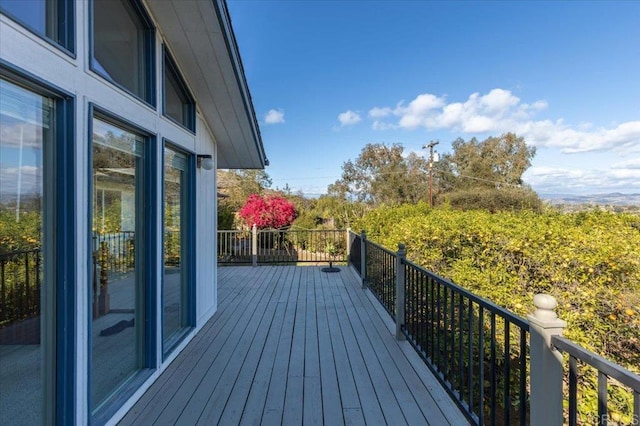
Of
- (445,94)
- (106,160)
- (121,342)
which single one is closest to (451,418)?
(121,342)

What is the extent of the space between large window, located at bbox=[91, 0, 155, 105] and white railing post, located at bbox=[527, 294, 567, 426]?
8.13ft

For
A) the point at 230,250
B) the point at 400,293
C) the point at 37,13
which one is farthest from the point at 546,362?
the point at 230,250

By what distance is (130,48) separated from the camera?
94.2 inches

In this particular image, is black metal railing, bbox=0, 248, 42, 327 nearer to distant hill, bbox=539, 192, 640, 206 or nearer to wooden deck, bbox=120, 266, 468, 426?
wooden deck, bbox=120, 266, 468, 426

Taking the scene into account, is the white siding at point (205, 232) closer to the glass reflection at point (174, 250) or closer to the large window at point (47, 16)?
the glass reflection at point (174, 250)

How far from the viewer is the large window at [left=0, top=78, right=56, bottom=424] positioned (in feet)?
4.37

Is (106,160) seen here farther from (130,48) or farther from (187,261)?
(187,261)

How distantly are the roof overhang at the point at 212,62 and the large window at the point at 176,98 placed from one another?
82 millimetres

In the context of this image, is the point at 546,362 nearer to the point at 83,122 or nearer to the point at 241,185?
the point at 83,122

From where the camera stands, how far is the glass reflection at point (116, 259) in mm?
1949

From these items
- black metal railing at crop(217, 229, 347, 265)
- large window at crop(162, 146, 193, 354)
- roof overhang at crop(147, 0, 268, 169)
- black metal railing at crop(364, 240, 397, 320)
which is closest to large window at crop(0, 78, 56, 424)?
large window at crop(162, 146, 193, 354)

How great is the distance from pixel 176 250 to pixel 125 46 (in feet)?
5.73

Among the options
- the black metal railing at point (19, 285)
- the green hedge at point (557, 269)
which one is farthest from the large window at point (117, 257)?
the green hedge at point (557, 269)

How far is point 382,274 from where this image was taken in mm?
4297
